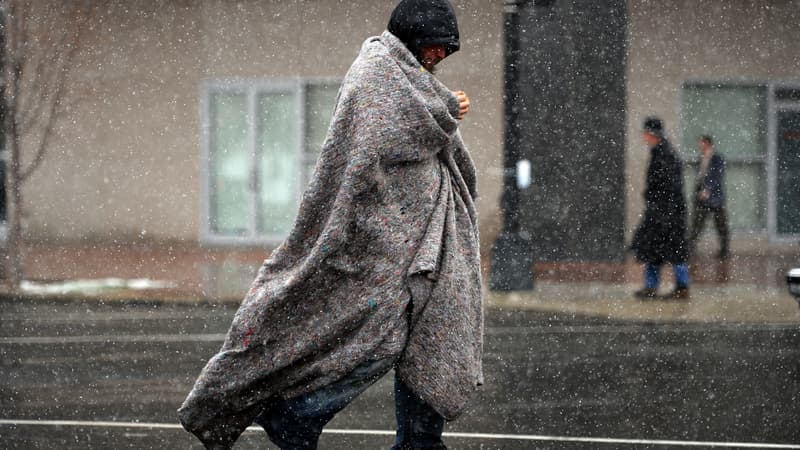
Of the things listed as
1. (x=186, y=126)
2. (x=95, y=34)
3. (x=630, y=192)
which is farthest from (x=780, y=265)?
(x=95, y=34)

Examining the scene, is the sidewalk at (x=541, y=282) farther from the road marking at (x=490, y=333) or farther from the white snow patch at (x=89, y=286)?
the road marking at (x=490, y=333)

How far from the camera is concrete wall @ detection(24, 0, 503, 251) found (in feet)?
57.0

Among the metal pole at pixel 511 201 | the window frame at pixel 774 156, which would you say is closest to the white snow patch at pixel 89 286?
the metal pole at pixel 511 201

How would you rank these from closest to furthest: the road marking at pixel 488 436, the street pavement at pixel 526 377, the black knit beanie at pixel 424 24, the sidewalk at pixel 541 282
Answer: the black knit beanie at pixel 424 24, the road marking at pixel 488 436, the street pavement at pixel 526 377, the sidewalk at pixel 541 282

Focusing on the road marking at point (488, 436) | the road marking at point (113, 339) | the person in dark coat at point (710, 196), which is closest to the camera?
the road marking at point (488, 436)

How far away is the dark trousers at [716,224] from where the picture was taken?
1522 centimetres

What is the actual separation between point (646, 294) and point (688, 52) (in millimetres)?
5843

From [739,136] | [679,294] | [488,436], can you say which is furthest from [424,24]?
[739,136]

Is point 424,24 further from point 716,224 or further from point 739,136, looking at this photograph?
point 739,136

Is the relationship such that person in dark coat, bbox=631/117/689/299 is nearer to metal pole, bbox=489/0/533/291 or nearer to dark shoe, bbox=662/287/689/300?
dark shoe, bbox=662/287/689/300

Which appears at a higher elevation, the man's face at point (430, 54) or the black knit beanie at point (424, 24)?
the black knit beanie at point (424, 24)

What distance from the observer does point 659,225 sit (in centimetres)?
1299

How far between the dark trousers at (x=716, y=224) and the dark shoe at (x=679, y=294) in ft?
9.93

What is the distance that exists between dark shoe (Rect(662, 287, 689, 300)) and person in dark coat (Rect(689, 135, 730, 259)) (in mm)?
Answer: 2592
